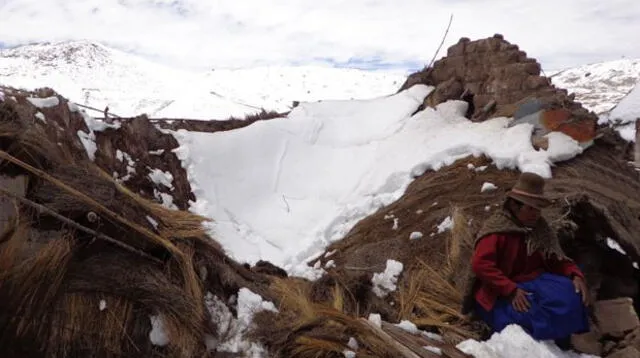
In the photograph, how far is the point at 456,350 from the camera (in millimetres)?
3188

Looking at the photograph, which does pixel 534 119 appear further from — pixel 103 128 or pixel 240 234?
pixel 103 128

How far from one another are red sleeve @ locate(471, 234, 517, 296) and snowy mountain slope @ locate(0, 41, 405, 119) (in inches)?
1021

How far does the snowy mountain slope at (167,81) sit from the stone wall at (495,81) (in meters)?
21.1

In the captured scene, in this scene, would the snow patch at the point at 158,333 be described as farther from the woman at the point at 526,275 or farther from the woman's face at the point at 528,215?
the woman's face at the point at 528,215

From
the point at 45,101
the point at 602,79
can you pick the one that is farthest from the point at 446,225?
the point at 602,79

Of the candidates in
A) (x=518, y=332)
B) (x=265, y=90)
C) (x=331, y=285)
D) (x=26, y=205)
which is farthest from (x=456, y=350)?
(x=265, y=90)

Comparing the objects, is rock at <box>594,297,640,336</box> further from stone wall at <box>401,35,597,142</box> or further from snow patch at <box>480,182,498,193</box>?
stone wall at <box>401,35,597,142</box>

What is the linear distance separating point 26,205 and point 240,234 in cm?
395

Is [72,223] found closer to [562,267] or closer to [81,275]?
[81,275]

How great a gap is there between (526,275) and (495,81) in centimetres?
462

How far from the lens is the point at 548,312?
3.18 metres

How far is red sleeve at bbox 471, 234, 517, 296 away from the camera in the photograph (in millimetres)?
3199

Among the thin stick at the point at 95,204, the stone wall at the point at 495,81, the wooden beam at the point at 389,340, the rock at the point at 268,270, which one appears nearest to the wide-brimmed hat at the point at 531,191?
the wooden beam at the point at 389,340

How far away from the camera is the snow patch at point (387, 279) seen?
4613 mm
